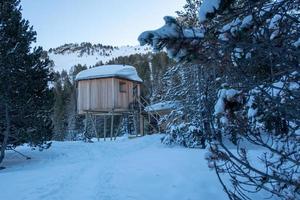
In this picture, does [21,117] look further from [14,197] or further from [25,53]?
[14,197]

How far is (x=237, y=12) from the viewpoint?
3.45 m

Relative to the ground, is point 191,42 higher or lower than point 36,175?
higher

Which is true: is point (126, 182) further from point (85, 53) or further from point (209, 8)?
point (85, 53)

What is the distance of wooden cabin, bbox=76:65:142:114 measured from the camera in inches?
936

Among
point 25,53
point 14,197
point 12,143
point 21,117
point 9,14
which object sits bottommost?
point 14,197

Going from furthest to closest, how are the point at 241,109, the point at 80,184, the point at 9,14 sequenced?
the point at 9,14 < the point at 80,184 < the point at 241,109

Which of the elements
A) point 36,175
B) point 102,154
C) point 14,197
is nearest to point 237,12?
point 14,197

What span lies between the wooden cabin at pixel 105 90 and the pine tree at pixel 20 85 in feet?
31.8

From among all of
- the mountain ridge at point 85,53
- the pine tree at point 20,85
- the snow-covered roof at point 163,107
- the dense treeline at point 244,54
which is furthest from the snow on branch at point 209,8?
the mountain ridge at point 85,53

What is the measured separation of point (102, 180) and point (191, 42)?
547cm

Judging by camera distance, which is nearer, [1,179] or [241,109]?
[241,109]

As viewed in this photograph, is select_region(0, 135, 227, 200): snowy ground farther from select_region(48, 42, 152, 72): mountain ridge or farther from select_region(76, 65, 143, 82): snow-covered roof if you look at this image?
select_region(48, 42, 152, 72): mountain ridge

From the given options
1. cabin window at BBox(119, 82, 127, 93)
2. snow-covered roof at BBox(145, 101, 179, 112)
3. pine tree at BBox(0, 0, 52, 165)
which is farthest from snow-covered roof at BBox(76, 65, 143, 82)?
pine tree at BBox(0, 0, 52, 165)

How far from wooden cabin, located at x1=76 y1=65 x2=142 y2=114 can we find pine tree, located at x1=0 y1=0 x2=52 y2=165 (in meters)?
9.69
